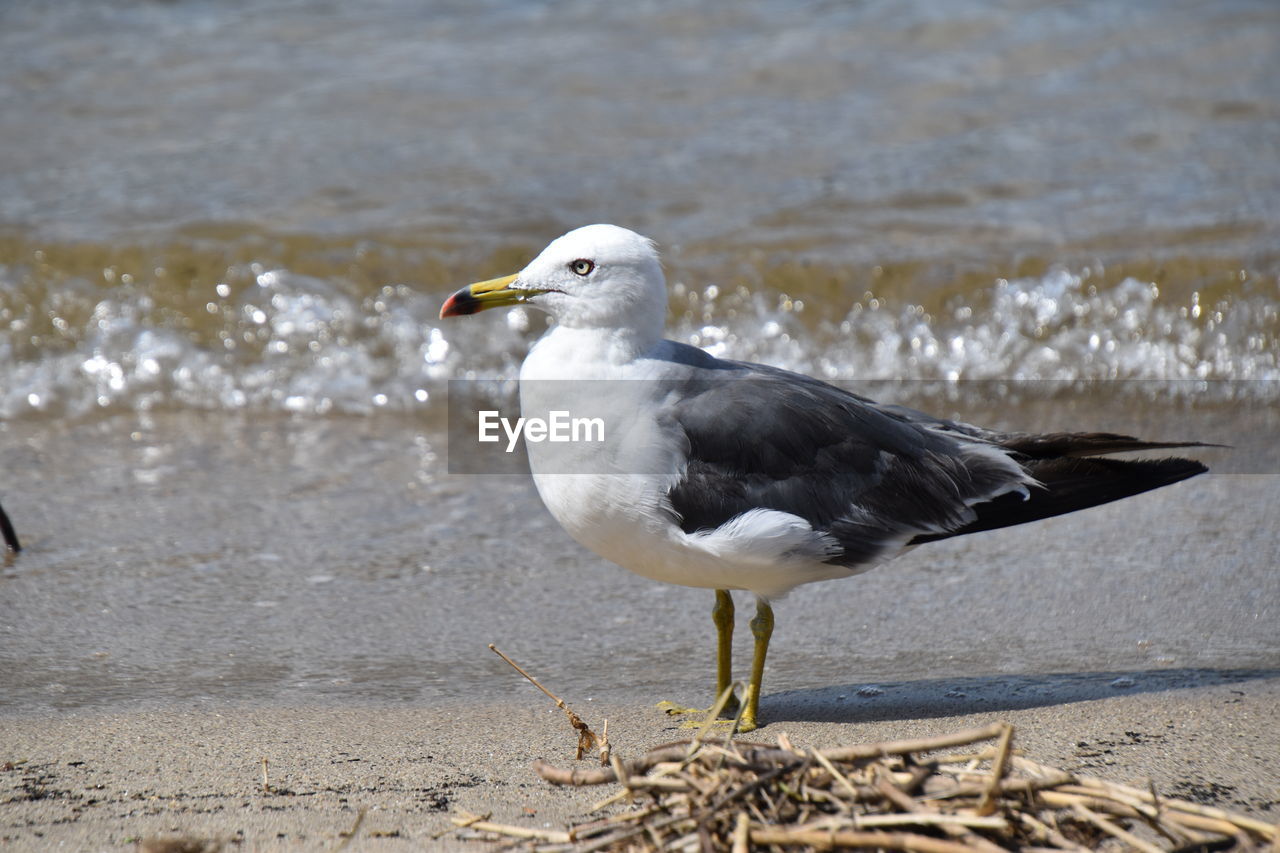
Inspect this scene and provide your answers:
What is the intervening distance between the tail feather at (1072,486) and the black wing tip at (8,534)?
2.87 metres

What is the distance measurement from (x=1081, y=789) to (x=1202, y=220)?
553 centimetres

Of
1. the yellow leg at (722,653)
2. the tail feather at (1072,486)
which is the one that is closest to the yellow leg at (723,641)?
the yellow leg at (722,653)

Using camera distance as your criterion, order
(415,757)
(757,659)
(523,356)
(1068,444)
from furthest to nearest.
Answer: (523,356)
(1068,444)
(757,659)
(415,757)

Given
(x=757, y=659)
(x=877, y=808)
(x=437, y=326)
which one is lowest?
(x=757, y=659)

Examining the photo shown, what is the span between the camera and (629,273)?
337 centimetres

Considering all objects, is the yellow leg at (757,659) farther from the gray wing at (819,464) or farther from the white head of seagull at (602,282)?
the white head of seagull at (602,282)

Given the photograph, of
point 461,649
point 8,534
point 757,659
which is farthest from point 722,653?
point 8,534

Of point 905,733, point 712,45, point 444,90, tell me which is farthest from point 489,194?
point 905,733

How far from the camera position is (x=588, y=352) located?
10.9 feet

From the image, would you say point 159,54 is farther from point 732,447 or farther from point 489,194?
point 732,447

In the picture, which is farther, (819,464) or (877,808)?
(819,464)

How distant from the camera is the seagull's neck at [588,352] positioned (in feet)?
10.9

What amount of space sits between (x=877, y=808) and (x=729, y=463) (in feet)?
3.86

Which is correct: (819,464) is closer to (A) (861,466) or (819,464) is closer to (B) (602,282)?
(A) (861,466)
